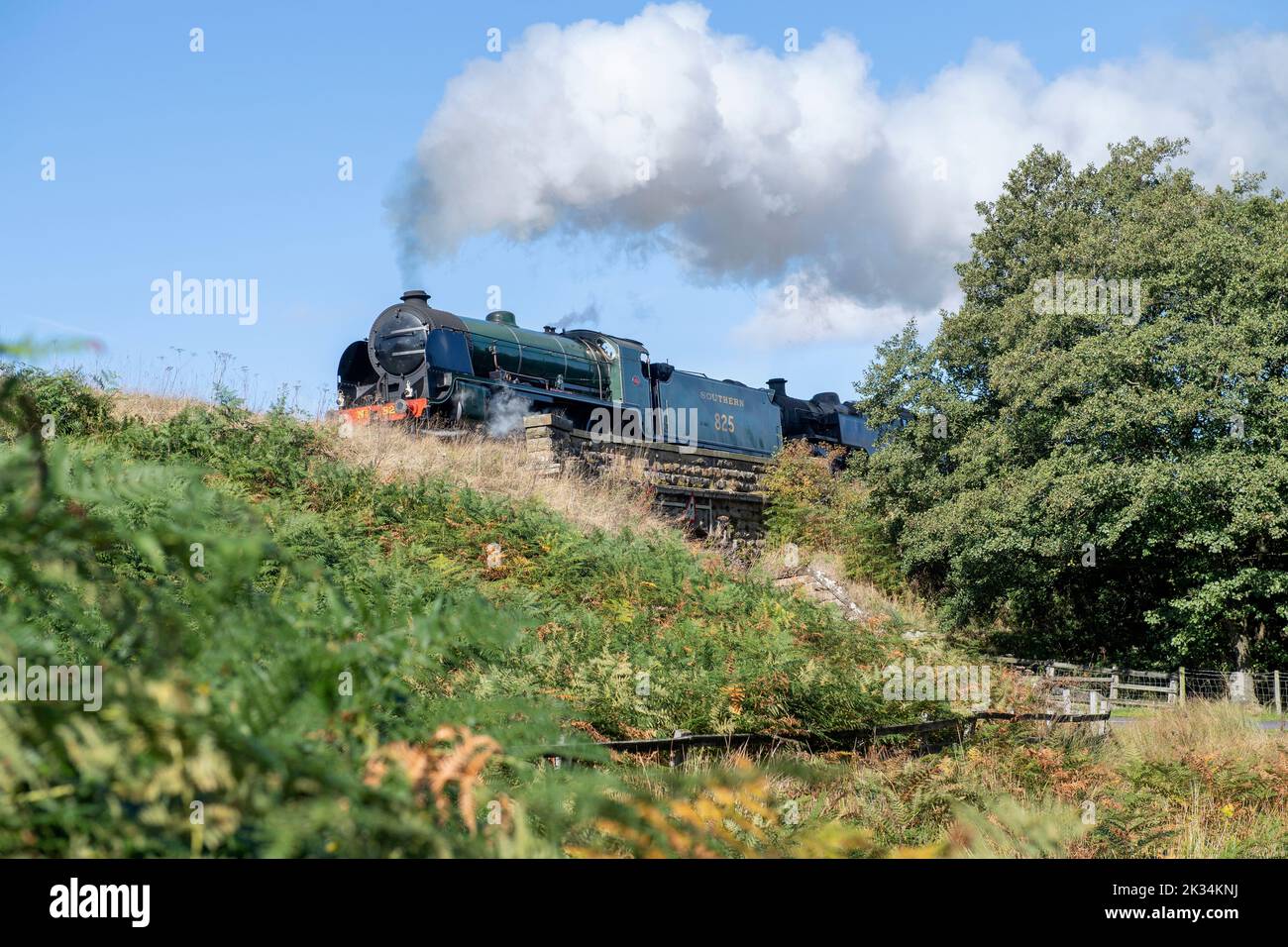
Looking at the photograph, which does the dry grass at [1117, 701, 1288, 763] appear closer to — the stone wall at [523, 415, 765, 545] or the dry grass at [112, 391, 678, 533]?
the dry grass at [112, 391, 678, 533]

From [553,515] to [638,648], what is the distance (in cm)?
645

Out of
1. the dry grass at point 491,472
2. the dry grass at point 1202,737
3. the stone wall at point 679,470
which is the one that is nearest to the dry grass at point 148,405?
the dry grass at point 491,472

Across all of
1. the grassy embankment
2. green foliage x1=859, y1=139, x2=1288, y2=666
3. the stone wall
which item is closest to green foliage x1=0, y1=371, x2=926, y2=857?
the grassy embankment

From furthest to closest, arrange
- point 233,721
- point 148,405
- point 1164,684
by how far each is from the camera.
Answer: point 1164,684 → point 148,405 → point 233,721

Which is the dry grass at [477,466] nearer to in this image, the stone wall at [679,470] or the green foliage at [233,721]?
the stone wall at [679,470]

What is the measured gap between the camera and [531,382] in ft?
76.3

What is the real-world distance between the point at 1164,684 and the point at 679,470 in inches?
467

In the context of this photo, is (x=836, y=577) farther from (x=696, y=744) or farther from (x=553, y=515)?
(x=696, y=744)

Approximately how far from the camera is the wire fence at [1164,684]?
20.5 meters

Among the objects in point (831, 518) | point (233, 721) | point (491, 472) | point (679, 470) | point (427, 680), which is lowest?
point (427, 680)

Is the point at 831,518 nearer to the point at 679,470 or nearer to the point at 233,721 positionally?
the point at 679,470

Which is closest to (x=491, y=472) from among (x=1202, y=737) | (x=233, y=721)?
(x=1202, y=737)

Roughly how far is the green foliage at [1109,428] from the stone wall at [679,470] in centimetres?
343

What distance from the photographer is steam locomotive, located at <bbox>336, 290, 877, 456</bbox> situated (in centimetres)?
2083
